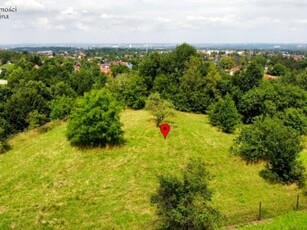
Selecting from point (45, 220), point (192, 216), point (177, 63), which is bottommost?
point (45, 220)

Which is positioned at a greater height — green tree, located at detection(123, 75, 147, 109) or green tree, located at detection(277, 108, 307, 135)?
green tree, located at detection(123, 75, 147, 109)

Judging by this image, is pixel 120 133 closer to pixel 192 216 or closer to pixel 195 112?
pixel 192 216

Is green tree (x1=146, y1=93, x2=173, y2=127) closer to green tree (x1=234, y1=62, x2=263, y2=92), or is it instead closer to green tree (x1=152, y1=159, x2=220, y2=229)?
green tree (x1=234, y1=62, x2=263, y2=92)

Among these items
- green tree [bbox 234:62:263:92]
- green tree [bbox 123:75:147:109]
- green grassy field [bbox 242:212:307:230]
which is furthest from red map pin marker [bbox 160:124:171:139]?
green tree [bbox 234:62:263:92]

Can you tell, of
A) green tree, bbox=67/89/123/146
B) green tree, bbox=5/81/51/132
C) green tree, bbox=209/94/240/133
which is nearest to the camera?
green tree, bbox=67/89/123/146

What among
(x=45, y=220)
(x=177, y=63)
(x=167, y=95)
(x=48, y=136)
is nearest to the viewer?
(x=45, y=220)

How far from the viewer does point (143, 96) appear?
158 feet

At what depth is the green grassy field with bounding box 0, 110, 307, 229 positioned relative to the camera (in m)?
20.1

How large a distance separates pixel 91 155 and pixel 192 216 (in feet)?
49.2

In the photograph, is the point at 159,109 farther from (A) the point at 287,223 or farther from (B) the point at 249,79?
(B) the point at 249,79

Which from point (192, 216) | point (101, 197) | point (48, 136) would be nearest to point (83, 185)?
point (101, 197)

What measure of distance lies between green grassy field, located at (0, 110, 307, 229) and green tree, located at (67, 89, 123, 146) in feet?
3.14

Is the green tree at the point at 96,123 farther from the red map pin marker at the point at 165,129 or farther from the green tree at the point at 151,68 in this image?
the green tree at the point at 151,68

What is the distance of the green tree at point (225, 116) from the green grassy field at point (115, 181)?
10.3ft
